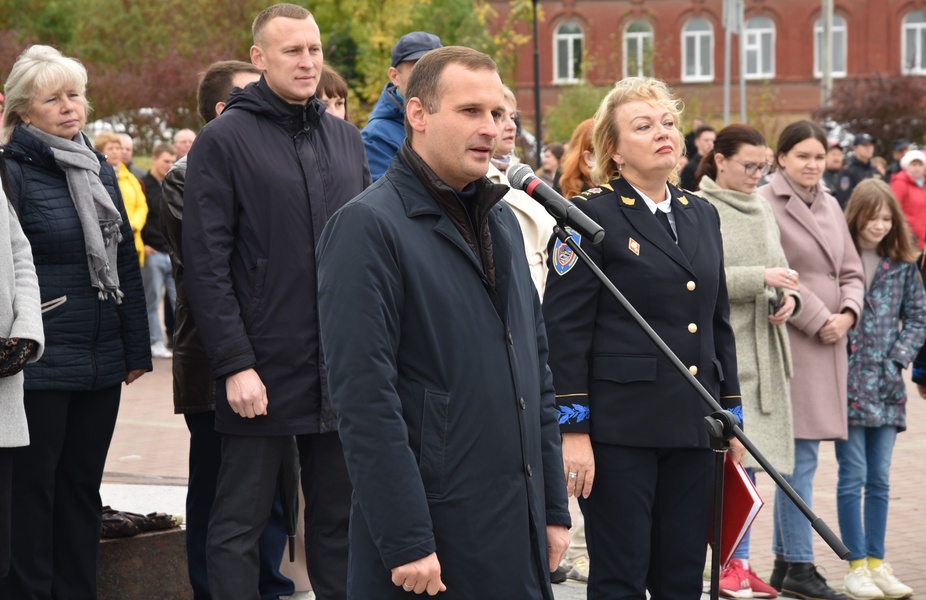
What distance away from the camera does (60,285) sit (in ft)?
16.4

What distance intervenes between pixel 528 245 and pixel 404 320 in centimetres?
256

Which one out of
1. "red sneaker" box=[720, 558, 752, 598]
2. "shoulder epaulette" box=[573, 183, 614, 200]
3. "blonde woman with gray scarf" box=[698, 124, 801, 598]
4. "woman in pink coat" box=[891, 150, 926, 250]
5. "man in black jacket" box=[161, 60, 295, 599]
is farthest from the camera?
"woman in pink coat" box=[891, 150, 926, 250]

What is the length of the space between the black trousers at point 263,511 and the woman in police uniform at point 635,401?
3.19 feet

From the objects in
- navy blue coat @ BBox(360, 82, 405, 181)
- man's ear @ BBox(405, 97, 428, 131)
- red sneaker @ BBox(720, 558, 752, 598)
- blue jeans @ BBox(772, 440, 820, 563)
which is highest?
navy blue coat @ BBox(360, 82, 405, 181)

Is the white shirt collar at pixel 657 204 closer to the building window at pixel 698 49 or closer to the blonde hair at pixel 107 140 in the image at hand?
the blonde hair at pixel 107 140

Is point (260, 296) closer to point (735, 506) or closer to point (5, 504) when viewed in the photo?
point (5, 504)

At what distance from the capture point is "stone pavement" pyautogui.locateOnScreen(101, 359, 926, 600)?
683 centimetres

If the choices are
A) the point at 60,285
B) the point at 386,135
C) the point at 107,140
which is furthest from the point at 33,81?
the point at 107,140

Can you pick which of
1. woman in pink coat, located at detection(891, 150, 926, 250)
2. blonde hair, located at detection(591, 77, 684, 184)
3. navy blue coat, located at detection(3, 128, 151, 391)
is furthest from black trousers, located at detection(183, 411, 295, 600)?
woman in pink coat, located at detection(891, 150, 926, 250)

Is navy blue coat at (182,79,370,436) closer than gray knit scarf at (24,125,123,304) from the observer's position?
Yes

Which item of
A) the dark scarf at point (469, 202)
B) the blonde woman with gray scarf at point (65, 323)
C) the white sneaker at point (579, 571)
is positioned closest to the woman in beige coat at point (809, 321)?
the white sneaker at point (579, 571)

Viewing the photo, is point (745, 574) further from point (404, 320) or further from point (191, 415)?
point (404, 320)

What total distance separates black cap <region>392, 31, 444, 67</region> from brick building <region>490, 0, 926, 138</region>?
46.0 metres

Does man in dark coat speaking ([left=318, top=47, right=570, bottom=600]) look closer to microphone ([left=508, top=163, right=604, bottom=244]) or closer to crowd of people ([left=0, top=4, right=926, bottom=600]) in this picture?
crowd of people ([left=0, top=4, right=926, bottom=600])
